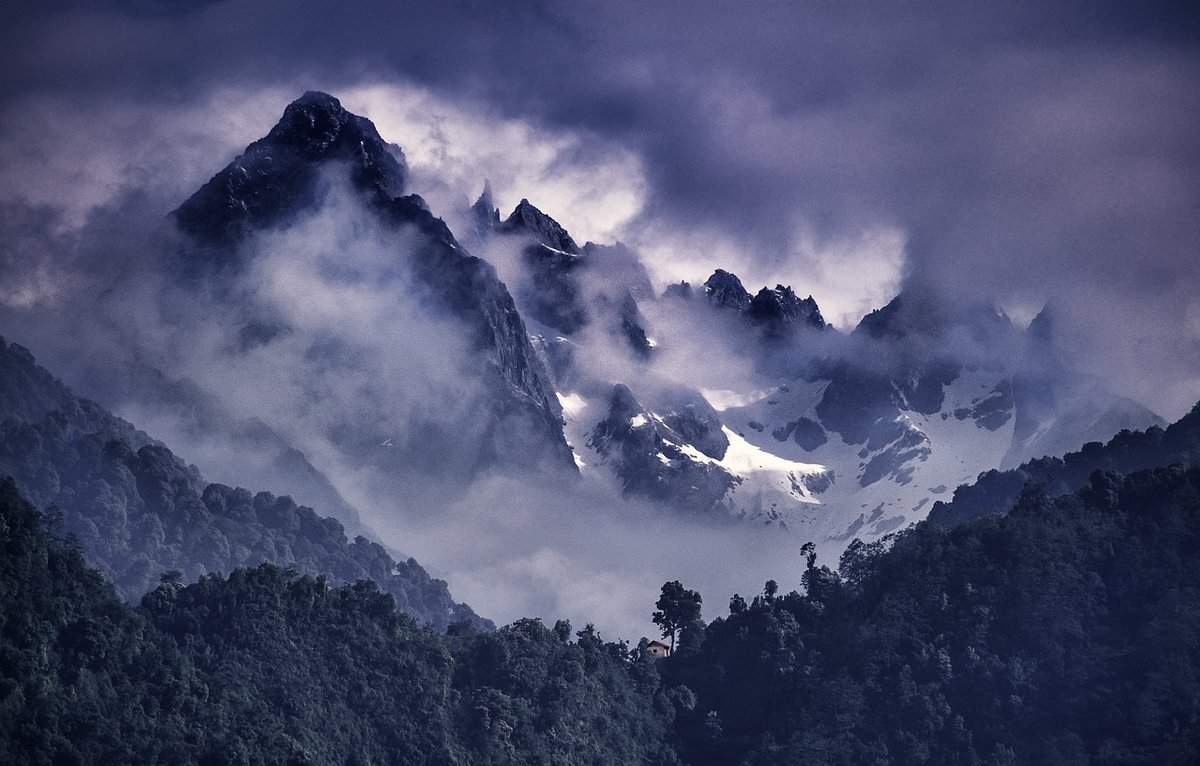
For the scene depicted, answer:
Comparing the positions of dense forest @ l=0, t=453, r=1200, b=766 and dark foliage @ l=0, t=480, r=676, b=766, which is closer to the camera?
dark foliage @ l=0, t=480, r=676, b=766

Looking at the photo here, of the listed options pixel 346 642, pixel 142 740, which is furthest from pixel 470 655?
pixel 142 740

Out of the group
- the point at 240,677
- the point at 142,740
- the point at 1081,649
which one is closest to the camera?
the point at 142,740

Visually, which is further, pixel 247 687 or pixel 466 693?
pixel 466 693

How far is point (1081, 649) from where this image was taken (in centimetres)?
19762

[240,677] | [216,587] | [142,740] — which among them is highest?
[216,587]

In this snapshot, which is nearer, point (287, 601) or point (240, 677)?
point (240, 677)

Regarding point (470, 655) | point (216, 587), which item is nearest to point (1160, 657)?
point (470, 655)

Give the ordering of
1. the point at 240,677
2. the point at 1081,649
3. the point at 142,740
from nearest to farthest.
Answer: the point at 142,740 → the point at 240,677 → the point at 1081,649

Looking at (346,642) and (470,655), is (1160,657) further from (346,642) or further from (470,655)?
(346,642)

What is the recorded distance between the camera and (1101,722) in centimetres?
18900

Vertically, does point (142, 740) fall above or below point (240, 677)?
below

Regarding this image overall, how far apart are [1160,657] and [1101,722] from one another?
9.65 m

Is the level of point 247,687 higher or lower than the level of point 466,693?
lower

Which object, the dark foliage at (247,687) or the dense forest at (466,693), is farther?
the dense forest at (466,693)
